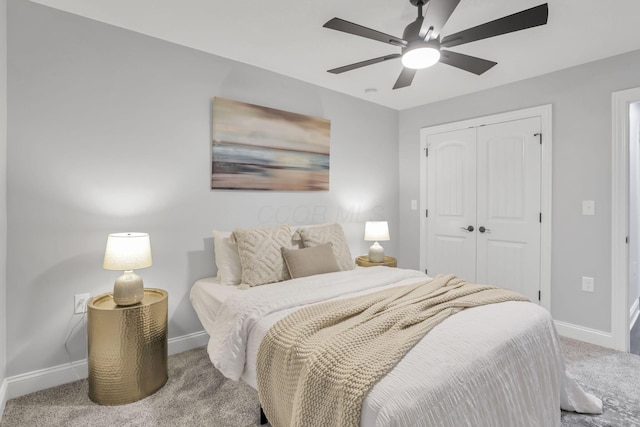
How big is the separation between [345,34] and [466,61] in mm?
839

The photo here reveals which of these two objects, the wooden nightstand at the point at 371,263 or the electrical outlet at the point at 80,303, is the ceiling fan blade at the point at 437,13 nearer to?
the wooden nightstand at the point at 371,263

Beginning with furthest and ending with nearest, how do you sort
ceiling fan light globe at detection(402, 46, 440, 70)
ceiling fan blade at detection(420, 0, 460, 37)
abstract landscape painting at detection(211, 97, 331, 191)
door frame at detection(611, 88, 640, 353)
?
abstract landscape painting at detection(211, 97, 331, 191)
door frame at detection(611, 88, 640, 353)
ceiling fan light globe at detection(402, 46, 440, 70)
ceiling fan blade at detection(420, 0, 460, 37)

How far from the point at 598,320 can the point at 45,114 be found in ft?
14.5

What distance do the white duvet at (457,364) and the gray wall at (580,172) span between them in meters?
1.34

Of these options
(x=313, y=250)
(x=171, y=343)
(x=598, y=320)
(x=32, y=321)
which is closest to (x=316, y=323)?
(x=313, y=250)

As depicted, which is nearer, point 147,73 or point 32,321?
point 32,321

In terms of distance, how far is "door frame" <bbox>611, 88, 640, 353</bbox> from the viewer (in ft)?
8.94

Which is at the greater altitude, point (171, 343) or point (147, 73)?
point (147, 73)

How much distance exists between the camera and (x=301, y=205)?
11.1 feet

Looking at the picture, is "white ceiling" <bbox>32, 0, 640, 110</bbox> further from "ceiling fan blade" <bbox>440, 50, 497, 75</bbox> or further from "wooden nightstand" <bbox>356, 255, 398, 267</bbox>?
"wooden nightstand" <bbox>356, 255, 398, 267</bbox>

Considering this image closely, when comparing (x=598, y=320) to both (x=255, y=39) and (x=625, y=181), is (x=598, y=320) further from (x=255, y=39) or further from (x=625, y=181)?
(x=255, y=39)

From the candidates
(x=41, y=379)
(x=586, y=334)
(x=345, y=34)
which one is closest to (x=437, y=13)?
(x=345, y=34)

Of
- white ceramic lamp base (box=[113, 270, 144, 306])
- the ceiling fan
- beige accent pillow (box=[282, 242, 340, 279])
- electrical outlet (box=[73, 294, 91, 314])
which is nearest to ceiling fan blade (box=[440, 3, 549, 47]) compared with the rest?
the ceiling fan

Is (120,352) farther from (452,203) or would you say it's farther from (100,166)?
(452,203)
